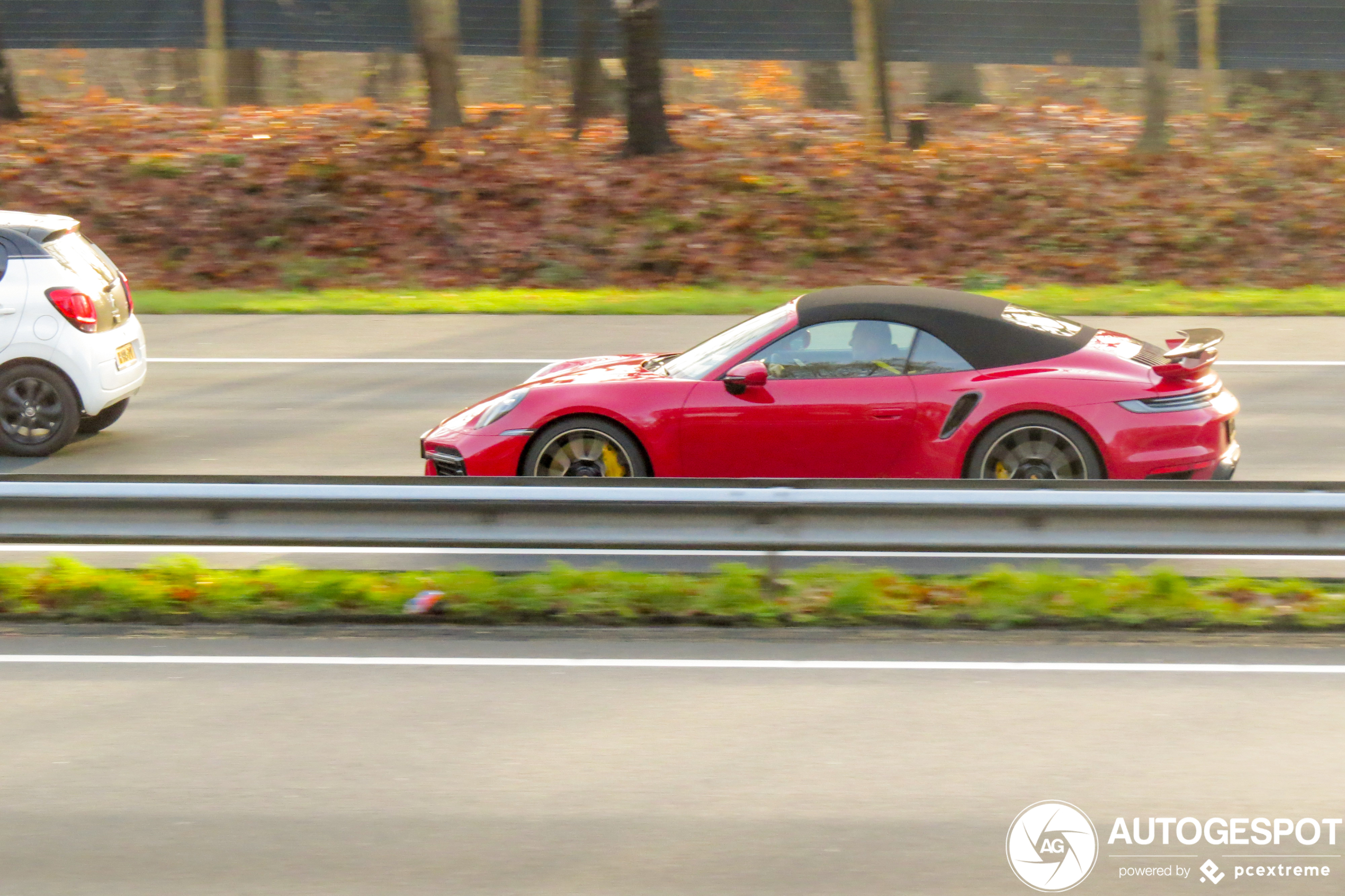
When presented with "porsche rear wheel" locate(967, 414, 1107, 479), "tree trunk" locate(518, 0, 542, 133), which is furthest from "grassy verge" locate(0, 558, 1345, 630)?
"tree trunk" locate(518, 0, 542, 133)

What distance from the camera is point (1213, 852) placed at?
461cm

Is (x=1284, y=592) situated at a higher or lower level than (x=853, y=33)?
lower

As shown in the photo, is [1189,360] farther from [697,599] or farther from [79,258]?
[79,258]

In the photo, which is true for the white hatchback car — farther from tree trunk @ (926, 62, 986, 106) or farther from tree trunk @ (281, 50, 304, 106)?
tree trunk @ (926, 62, 986, 106)

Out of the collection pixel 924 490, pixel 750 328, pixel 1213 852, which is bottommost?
pixel 1213 852

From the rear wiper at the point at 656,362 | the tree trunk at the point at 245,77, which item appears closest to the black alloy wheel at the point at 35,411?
the rear wiper at the point at 656,362

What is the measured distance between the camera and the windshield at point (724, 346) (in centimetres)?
853

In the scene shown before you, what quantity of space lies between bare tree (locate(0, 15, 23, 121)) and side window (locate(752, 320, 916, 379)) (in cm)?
1869

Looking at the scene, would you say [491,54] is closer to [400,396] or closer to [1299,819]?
[400,396]

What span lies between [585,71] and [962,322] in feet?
53.8

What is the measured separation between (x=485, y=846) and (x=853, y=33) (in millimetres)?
20690

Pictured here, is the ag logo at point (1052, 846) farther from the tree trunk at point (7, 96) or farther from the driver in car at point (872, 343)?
the tree trunk at point (7, 96)

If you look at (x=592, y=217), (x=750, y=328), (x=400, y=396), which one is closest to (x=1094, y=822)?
(x=750, y=328)

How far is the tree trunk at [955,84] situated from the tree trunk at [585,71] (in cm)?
503
